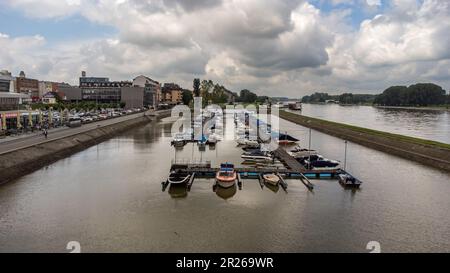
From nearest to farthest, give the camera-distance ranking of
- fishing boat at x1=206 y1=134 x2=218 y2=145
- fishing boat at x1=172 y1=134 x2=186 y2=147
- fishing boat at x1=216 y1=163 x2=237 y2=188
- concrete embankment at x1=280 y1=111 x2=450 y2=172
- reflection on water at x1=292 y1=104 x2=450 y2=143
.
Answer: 1. fishing boat at x1=216 y1=163 x2=237 y2=188
2. concrete embankment at x1=280 y1=111 x2=450 y2=172
3. fishing boat at x1=172 y1=134 x2=186 y2=147
4. fishing boat at x1=206 y1=134 x2=218 y2=145
5. reflection on water at x1=292 y1=104 x2=450 y2=143

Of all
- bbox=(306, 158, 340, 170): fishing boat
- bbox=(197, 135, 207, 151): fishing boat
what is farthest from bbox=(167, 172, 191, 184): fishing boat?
bbox=(197, 135, 207, 151): fishing boat

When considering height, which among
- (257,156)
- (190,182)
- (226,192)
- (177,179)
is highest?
(257,156)

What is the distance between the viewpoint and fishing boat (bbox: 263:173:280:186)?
28609mm

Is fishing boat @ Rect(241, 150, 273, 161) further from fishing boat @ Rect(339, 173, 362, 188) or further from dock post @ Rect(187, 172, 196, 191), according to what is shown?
fishing boat @ Rect(339, 173, 362, 188)

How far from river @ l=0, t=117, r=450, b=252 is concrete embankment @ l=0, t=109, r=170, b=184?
4.37 ft

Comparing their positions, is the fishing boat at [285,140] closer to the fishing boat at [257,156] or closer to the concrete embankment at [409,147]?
the concrete embankment at [409,147]

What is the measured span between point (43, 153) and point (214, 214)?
1000 inches

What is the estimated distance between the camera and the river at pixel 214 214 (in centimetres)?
1717

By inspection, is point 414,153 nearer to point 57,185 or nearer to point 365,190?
point 365,190

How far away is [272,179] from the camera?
29047mm

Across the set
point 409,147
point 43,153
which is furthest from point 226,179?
point 409,147

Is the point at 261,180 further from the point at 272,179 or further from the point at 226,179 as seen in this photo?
the point at 226,179

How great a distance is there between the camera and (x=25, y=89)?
149625 millimetres
